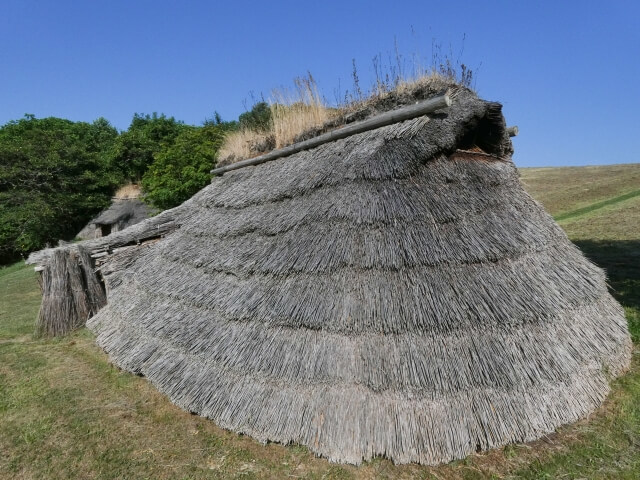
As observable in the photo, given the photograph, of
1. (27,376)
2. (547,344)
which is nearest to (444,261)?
(547,344)

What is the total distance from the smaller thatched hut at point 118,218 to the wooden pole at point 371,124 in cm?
2024

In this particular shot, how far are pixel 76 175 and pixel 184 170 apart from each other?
13.6 m

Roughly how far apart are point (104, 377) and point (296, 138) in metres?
5.40

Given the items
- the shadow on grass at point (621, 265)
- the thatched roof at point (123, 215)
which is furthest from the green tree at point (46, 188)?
the shadow on grass at point (621, 265)

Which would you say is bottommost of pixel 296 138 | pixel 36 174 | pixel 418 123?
pixel 418 123

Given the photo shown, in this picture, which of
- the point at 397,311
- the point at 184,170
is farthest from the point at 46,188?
the point at 397,311

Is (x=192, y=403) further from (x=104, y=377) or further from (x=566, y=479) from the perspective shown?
(x=566, y=479)

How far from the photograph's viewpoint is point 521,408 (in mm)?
3271

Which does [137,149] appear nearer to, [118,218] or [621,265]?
[118,218]

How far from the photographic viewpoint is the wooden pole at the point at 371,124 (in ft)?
14.2

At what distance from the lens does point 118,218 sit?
22.8m

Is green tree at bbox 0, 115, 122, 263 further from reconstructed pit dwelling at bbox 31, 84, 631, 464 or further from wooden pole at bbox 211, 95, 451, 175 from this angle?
wooden pole at bbox 211, 95, 451, 175

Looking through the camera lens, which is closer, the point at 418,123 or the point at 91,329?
the point at 418,123

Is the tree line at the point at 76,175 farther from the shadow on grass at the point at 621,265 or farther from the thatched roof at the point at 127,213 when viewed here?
the shadow on grass at the point at 621,265
